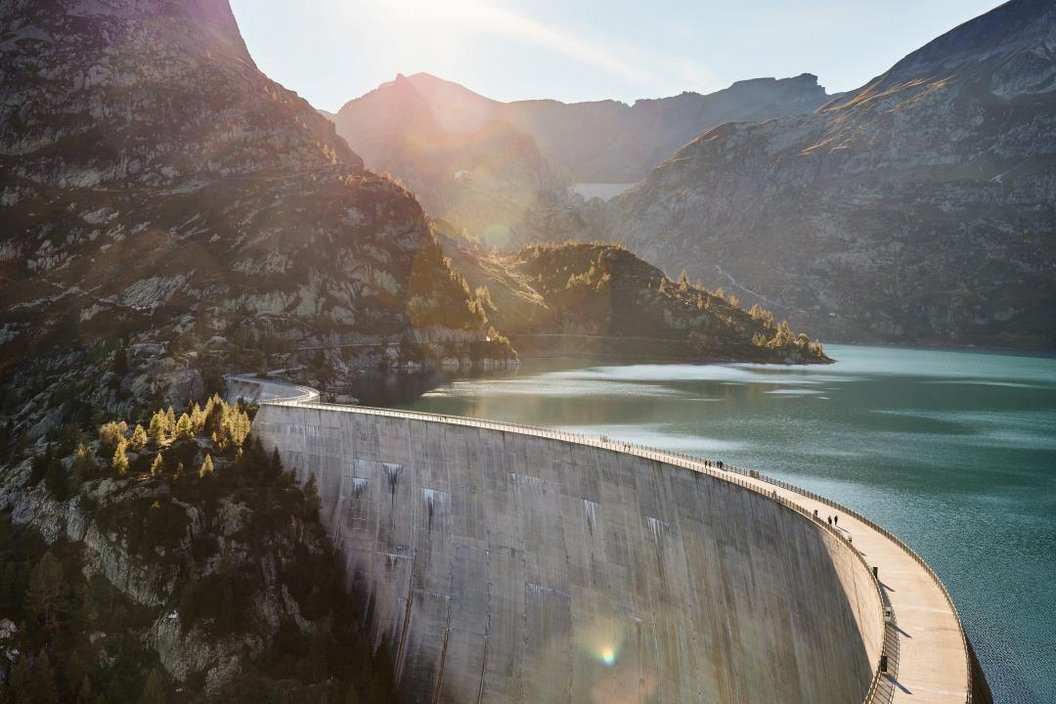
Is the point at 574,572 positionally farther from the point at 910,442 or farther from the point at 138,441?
the point at 910,442

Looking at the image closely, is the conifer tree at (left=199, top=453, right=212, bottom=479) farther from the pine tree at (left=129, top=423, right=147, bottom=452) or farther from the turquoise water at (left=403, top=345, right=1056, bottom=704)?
the turquoise water at (left=403, top=345, right=1056, bottom=704)

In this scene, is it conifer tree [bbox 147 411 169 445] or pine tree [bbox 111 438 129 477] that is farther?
conifer tree [bbox 147 411 169 445]

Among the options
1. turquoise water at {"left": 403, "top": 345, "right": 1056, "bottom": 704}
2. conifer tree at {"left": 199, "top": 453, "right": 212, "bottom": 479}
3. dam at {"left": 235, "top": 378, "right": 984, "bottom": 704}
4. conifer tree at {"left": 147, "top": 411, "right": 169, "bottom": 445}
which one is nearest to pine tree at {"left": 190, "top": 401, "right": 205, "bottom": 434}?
conifer tree at {"left": 147, "top": 411, "right": 169, "bottom": 445}

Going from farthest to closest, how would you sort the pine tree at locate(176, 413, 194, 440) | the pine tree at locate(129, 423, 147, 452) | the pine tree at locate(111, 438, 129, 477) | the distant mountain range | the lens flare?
the distant mountain range → the pine tree at locate(176, 413, 194, 440) → the pine tree at locate(129, 423, 147, 452) → the pine tree at locate(111, 438, 129, 477) → the lens flare

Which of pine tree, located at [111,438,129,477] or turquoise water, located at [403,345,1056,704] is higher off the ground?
pine tree, located at [111,438,129,477]

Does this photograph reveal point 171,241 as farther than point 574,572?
Yes

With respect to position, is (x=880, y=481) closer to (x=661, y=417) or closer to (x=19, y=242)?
(x=661, y=417)

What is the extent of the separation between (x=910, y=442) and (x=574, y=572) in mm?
61325

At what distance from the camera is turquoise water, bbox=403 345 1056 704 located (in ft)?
145

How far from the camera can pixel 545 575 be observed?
1741 inches

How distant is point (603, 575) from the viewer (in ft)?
136

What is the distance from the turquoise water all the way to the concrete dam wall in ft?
40.1

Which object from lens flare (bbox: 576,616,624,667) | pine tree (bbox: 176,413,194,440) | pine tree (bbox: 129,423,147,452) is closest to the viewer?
lens flare (bbox: 576,616,624,667)

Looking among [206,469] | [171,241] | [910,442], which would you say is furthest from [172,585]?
[171,241]
